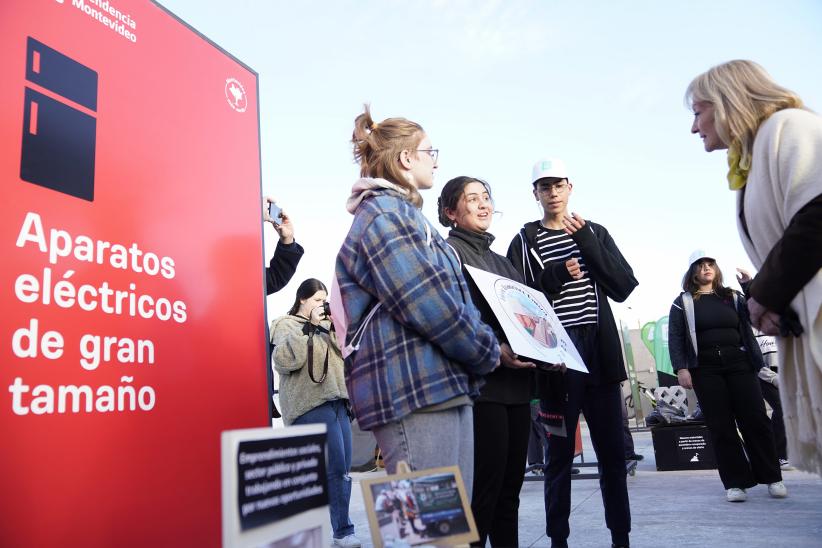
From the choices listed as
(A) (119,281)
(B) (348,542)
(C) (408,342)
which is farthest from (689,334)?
(A) (119,281)

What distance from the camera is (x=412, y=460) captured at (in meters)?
1.64

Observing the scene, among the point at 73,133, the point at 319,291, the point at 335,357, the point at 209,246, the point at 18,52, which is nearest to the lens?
the point at 18,52

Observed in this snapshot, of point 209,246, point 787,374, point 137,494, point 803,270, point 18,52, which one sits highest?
point 18,52

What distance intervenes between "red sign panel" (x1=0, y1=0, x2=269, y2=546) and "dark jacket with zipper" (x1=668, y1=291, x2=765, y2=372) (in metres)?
3.56

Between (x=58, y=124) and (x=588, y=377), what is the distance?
86.2 inches

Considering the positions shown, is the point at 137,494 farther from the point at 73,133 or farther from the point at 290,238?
the point at 290,238

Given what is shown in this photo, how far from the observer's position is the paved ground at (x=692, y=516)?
3.10 m

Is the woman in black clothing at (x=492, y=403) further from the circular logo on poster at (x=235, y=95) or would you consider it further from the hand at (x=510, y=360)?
the circular logo on poster at (x=235, y=95)

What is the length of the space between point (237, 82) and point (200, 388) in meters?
1.17

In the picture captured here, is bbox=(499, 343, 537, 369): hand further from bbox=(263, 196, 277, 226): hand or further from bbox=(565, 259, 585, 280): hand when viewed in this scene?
bbox=(263, 196, 277, 226): hand

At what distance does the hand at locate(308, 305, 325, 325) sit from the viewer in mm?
4383

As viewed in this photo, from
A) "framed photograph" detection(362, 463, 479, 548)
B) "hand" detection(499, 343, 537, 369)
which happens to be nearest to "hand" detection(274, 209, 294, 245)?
"hand" detection(499, 343, 537, 369)

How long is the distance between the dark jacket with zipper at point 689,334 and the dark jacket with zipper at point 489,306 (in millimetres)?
2534

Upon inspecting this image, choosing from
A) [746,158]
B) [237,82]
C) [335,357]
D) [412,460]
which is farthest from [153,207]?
[335,357]
